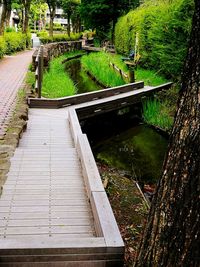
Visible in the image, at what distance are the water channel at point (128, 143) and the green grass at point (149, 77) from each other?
9.93 ft

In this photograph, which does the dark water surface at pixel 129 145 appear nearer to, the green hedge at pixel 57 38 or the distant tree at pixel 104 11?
the distant tree at pixel 104 11

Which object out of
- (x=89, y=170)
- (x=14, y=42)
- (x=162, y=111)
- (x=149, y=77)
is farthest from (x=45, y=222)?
(x=14, y=42)

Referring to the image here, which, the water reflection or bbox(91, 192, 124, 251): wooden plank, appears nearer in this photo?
bbox(91, 192, 124, 251): wooden plank

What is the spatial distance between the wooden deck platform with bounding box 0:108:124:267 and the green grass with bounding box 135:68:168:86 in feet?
33.5

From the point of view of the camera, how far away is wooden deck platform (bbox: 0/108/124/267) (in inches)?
127

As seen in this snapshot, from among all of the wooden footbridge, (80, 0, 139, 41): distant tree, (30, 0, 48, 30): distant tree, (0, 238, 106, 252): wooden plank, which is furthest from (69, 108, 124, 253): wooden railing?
(30, 0, 48, 30): distant tree

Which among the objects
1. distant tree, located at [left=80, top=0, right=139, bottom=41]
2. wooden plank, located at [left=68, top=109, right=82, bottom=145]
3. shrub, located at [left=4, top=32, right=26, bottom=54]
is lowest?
wooden plank, located at [left=68, top=109, right=82, bottom=145]

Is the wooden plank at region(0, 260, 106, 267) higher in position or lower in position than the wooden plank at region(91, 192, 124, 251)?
lower

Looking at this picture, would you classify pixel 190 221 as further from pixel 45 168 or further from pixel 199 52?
pixel 45 168

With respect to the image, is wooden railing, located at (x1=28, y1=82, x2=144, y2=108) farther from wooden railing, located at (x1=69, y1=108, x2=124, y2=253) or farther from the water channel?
A: wooden railing, located at (x1=69, y1=108, x2=124, y2=253)

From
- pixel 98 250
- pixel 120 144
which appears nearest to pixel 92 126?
pixel 120 144

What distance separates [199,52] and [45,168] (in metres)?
3.91

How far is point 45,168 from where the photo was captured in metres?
5.87

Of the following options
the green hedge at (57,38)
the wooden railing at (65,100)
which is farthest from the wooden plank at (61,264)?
the green hedge at (57,38)
